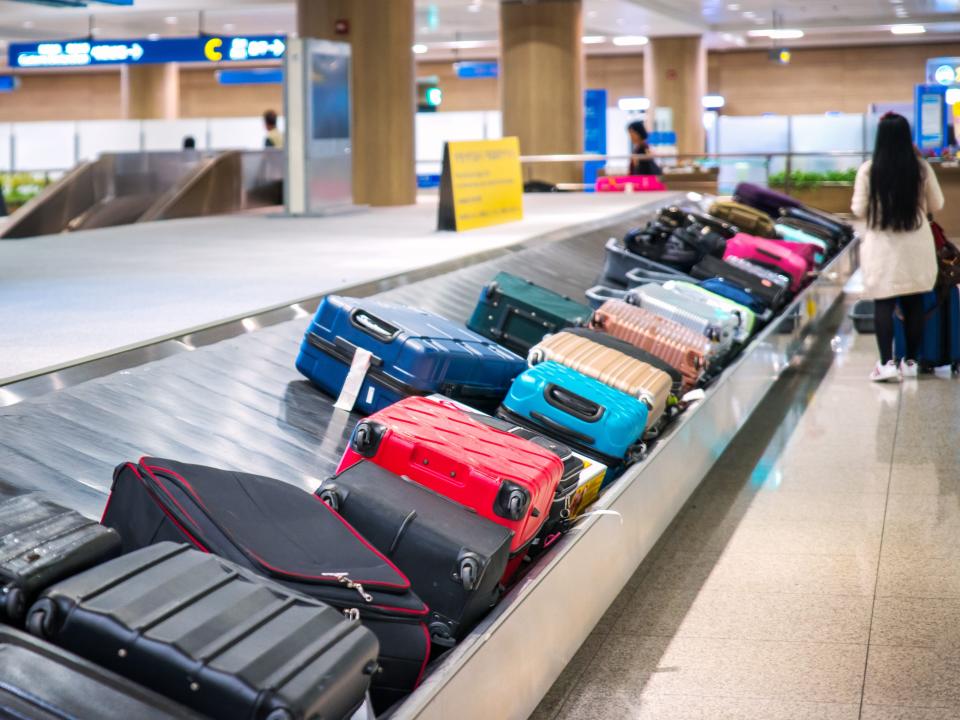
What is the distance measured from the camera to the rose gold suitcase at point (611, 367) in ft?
13.7

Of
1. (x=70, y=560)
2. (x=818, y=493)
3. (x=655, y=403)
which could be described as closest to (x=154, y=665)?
(x=70, y=560)

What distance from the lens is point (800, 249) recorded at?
8391 mm

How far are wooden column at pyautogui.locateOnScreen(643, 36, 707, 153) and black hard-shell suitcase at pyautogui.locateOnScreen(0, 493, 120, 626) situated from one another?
92.6 feet

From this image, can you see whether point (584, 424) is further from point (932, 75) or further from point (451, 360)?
point (932, 75)

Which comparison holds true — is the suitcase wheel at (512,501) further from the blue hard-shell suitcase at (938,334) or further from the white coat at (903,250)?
the blue hard-shell suitcase at (938,334)

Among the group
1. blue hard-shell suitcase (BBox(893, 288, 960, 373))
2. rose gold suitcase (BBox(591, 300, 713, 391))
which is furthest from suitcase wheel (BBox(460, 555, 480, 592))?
blue hard-shell suitcase (BBox(893, 288, 960, 373))

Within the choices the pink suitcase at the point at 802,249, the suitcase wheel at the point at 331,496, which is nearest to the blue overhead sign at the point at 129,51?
the pink suitcase at the point at 802,249

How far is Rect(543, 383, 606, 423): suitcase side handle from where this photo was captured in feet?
12.7

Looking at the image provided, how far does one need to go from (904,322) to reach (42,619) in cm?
630

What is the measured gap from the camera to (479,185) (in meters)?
10.4

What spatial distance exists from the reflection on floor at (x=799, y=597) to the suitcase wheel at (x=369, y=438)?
0.77 meters

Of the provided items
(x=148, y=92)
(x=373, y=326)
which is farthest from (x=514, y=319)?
(x=148, y=92)

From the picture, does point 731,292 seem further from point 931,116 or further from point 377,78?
point 931,116

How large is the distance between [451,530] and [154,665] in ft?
3.30
